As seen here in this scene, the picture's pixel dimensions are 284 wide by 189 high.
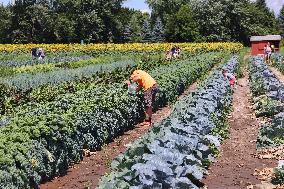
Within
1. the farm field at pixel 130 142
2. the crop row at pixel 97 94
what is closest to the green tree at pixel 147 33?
the crop row at pixel 97 94

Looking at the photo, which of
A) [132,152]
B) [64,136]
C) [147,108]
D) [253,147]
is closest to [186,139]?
[132,152]

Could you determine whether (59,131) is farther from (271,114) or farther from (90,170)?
A: (271,114)

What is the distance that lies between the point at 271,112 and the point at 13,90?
25.2ft

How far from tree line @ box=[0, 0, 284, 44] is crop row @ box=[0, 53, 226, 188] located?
65232 millimetres

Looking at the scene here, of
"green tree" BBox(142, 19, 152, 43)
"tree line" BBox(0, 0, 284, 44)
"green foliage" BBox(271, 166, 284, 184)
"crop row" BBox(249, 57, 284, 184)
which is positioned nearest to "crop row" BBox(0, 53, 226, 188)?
"crop row" BBox(249, 57, 284, 184)

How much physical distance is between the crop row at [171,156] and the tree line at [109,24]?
223ft

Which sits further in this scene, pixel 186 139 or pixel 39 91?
pixel 39 91

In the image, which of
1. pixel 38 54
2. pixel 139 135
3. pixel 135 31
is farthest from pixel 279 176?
pixel 135 31

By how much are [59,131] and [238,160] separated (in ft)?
12.4

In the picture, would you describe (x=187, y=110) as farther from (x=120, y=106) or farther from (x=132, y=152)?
(x=132, y=152)

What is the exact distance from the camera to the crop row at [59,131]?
7.85m

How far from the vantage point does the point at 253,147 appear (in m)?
12.2

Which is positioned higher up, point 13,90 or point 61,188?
point 13,90

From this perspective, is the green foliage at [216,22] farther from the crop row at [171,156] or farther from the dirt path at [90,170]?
the crop row at [171,156]
